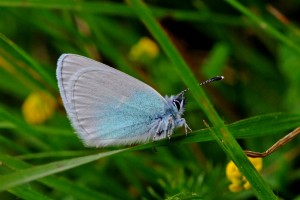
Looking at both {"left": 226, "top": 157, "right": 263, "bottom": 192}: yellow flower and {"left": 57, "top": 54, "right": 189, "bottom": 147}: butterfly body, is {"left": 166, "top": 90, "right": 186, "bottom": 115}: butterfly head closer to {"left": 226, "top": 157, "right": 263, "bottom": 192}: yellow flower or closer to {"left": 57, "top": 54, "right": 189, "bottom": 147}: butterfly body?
{"left": 57, "top": 54, "right": 189, "bottom": 147}: butterfly body

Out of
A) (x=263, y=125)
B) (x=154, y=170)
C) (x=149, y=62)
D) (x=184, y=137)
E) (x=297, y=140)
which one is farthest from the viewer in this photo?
(x=149, y=62)

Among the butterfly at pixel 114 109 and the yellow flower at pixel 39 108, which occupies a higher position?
the yellow flower at pixel 39 108

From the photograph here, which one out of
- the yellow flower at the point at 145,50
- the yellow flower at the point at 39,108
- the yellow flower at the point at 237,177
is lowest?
the yellow flower at the point at 237,177

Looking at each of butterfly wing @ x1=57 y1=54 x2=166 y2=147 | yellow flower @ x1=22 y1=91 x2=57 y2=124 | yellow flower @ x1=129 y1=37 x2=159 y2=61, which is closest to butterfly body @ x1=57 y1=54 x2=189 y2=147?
butterfly wing @ x1=57 y1=54 x2=166 y2=147

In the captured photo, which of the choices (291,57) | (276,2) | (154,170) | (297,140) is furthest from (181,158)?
(276,2)

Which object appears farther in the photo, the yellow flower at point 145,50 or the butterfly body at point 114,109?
the yellow flower at point 145,50

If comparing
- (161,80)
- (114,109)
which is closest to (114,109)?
(114,109)

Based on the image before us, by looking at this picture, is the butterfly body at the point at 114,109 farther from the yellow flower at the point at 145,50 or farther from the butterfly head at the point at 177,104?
the yellow flower at the point at 145,50

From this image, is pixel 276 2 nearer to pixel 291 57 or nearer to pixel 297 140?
pixel 291 57

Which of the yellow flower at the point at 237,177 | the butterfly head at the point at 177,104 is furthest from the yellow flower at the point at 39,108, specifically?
the yellow flower at the point at 237,177
